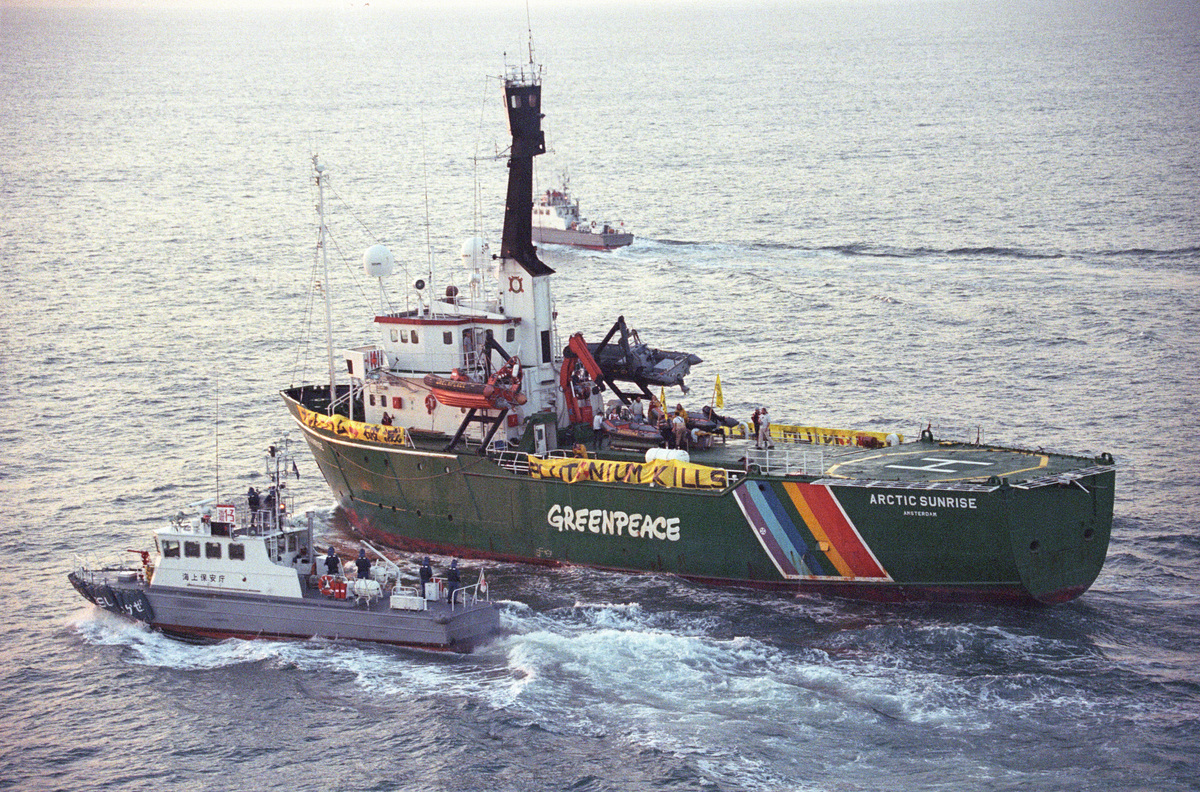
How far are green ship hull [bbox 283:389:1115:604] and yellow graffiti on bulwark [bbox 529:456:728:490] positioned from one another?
0.21ft

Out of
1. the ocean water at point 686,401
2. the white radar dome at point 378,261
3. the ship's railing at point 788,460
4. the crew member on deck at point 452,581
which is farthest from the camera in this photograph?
the white radar dome at point 378,261

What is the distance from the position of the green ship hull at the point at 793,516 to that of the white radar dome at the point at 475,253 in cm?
708

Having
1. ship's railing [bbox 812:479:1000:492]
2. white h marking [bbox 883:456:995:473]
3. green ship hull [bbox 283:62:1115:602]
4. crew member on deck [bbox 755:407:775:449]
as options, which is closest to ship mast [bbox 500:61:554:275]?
green ship hull [bbox 283:62:1115:602]

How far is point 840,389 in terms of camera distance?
216 feet

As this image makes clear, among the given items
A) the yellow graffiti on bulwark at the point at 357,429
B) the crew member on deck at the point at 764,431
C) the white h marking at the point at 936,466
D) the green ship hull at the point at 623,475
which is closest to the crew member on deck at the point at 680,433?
the green ship hull at the point at 623,475

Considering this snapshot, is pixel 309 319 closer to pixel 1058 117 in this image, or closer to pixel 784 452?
pixel 784 452

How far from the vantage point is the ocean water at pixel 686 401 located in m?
35.2

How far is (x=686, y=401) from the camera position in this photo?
63312mm

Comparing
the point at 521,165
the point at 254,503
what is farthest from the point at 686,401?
the point at 254,503

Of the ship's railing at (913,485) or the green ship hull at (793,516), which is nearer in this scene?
the ship's railing at (913,485)

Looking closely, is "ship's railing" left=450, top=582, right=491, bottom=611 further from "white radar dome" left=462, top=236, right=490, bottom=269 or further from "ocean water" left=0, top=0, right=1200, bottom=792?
"white radar dome" left=462, top=236, right=490, bottom=269

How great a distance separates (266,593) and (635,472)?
11.8 m

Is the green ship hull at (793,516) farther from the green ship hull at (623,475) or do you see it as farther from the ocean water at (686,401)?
the ocean water at (686,401)

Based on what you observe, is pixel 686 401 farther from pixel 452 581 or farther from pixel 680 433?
pixel 452 581
